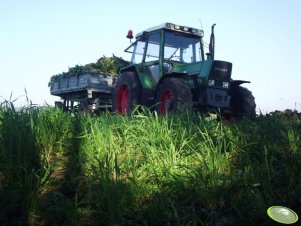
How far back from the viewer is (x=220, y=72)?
709 centimetres

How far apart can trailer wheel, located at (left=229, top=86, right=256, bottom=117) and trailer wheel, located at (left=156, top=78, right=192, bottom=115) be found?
1419mm

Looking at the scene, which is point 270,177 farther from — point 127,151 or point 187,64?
point 187,64

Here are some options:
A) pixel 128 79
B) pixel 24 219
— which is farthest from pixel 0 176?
pixel 128 79

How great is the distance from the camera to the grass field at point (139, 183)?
2008mm

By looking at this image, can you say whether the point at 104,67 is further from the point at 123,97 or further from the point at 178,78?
the point at 178,78

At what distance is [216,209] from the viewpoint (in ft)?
6.95

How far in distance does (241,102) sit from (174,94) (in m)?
1.76

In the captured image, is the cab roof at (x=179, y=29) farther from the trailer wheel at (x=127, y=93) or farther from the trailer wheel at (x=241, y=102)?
the trailer wheel at (x=241, y=102)

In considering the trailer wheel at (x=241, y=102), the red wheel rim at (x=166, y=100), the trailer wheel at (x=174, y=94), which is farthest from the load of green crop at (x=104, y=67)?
the trailer wheel at (x=241, y=102)

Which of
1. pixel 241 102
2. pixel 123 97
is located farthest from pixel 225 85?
pixel 123 97

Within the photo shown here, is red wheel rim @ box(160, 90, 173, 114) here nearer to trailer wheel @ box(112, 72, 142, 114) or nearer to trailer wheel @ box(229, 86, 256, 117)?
trailer wheel @ box(112, 72, 142, 114)
